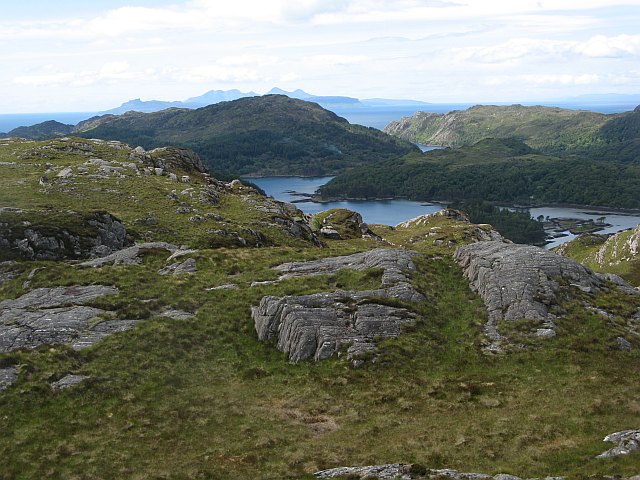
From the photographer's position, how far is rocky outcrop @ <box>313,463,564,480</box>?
22844 mm

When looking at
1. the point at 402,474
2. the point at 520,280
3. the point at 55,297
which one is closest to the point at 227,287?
the point at 55,297

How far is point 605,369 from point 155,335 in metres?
31.5

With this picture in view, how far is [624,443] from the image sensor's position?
24344 mm

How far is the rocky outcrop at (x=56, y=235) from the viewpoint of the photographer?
56.1m

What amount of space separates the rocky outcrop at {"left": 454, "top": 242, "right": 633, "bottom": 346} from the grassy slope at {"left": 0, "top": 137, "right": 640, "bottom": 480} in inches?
55.2

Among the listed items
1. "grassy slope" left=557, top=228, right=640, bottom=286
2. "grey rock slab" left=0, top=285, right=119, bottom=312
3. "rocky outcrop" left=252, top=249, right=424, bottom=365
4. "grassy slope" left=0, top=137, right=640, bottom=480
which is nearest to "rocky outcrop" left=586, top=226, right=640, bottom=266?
"grassy slope" left=557, top=228, right=640, bottom=286

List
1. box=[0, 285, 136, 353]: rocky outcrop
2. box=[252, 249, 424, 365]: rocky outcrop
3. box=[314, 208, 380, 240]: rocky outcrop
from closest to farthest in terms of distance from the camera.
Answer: box=[0, 285, 136, 353]: rocky outcrop → box=[252, 249, 424, 365]: rocky outcrop → box=[314, 208, 380, 240]: rocky outcrop

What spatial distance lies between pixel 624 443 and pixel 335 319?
797 inches

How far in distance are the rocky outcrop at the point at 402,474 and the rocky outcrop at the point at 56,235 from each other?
44.7m

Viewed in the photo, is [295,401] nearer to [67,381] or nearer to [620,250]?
[67,381]

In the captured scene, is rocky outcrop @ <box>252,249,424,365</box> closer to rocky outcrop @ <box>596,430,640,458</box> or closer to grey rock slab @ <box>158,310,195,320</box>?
grey rock slab @ <box>158,310,195,320</box>

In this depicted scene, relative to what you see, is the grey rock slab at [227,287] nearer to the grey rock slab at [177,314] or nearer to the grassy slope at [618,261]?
the grey rock slab at [177,314]

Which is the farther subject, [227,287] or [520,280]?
[227,287]

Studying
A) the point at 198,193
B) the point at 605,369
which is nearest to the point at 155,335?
the point at 605,369
